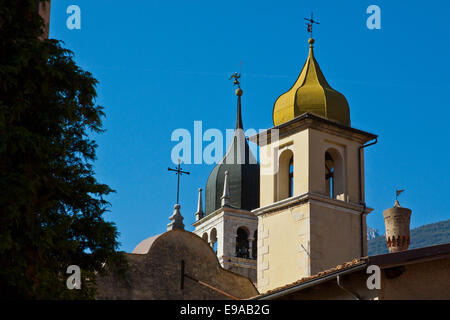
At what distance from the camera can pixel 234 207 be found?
4744cm

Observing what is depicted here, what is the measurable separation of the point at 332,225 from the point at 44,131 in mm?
16659

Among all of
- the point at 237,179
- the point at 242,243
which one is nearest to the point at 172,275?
the point at 242,243

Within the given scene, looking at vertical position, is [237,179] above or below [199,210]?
above

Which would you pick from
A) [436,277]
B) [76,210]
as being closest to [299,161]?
[436,277]

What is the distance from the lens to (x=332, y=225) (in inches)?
1136

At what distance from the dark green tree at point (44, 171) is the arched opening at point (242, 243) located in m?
33.6

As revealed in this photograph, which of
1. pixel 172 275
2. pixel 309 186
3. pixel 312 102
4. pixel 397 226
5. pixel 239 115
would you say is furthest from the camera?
pixel 239 115

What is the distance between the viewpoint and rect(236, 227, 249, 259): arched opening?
47.8m

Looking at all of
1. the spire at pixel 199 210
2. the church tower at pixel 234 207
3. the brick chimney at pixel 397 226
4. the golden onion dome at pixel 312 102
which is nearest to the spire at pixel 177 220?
the golden onion dome at pixel 312 102

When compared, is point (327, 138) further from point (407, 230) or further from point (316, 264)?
point (407, 230)

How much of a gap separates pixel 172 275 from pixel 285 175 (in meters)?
9.91

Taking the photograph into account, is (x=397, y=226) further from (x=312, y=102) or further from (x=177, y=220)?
(x=177, y=220)

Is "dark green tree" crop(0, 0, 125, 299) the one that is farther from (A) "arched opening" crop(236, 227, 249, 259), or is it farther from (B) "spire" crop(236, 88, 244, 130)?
(B) "spire" crop(236, 88, 244, 130)

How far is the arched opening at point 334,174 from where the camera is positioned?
30.1 m
